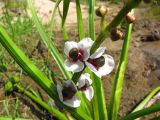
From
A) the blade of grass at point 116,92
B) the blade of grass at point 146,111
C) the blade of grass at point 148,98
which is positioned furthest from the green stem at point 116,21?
the blade of grass at point 148,98

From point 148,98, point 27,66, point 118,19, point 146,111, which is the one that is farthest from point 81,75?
point 148,98

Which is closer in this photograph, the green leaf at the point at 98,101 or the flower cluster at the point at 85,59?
the flower cluster at the point at 85,59

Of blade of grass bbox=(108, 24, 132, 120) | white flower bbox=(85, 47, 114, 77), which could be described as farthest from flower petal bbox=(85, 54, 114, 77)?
blade of grass bbox=(108, 24, 132, 120)

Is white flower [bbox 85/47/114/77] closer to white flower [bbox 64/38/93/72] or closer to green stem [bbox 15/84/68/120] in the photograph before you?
white flower [bbox 64/38/93/72]

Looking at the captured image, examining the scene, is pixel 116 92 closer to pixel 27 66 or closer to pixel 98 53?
pixel 27 66

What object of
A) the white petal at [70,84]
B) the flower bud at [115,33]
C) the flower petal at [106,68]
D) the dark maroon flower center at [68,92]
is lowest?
the dark maroon flower center at [68,92]

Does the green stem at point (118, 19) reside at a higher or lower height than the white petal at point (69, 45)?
higher

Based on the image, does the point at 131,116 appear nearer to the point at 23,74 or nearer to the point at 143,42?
the point at 23,74

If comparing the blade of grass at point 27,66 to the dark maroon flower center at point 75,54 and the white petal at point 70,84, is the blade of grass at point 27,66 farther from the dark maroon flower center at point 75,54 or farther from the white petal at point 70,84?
the dark maroon flower center at point 75,54
